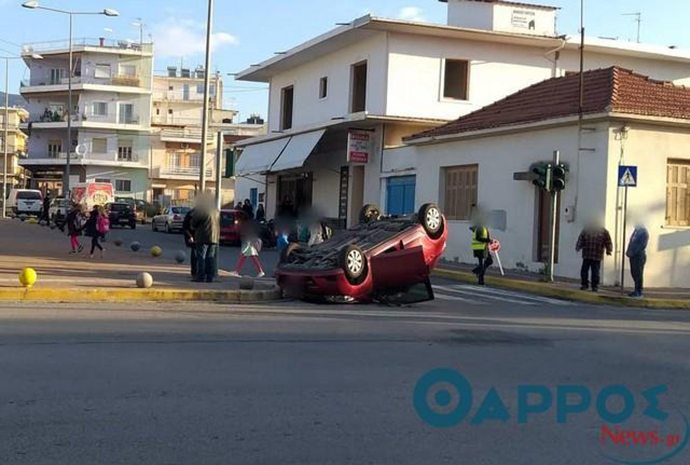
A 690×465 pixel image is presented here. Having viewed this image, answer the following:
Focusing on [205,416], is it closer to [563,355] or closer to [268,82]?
[563,355]

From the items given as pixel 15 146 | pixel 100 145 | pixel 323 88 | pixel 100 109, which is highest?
pixel 100 109

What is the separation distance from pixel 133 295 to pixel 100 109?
2403 inches

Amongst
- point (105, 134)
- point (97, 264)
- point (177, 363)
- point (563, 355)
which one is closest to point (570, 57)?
point (97, 264)

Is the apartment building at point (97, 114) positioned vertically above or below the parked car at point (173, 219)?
above

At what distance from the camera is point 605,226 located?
19.6 m

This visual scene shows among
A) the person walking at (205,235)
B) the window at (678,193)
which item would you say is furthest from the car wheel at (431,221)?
the window at (678,193)

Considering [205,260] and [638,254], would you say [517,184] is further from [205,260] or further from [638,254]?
[205,260]

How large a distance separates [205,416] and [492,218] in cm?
1797

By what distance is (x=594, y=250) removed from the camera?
18125 millimetres

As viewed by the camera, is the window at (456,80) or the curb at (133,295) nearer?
the curb at (133,295)

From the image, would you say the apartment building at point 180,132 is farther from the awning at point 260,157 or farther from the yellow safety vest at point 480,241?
the yellow safety vest at point 480,241

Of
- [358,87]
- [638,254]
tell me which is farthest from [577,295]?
[358,87]

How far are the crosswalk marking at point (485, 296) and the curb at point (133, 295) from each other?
159 inches

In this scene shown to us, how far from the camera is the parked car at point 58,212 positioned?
40.1m
